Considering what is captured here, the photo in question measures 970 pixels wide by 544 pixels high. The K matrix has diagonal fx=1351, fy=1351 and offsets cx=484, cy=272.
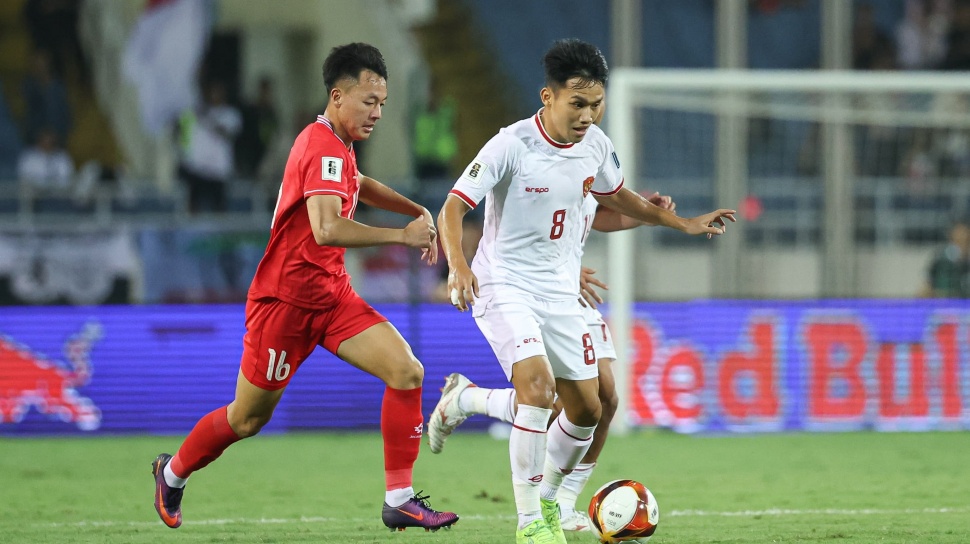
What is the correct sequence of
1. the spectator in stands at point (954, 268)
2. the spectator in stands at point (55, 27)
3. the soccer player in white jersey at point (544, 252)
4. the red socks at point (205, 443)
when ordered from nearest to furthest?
the soccer player in white jersey at point (544, 252), the red socks at point (205, 443), the spectator in stands at point (954, 268), the spectator in stands at point (55, 27)

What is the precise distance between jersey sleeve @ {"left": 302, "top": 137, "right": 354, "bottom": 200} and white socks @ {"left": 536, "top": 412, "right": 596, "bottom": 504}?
148cm

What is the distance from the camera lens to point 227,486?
8562 millimetres

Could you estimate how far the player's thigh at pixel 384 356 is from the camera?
596 cm

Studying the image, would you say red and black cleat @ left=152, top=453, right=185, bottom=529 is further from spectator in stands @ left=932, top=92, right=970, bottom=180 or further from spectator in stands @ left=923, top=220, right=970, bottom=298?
spectator in stands @ left=932, top=92, right=970, bottom=180

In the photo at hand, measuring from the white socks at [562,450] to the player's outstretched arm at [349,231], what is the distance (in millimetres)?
1166

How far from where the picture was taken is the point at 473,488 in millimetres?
8406

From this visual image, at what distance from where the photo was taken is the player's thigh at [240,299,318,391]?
6027mm

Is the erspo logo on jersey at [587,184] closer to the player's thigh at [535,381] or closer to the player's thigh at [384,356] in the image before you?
the player's thigh at [535,381]

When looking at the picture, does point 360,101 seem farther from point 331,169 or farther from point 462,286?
point 462,286

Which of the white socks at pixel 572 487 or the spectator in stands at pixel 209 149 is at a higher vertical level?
the spectator in stands at pixel 209 149

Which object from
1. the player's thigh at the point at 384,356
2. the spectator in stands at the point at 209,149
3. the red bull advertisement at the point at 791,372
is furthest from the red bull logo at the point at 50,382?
the player's thigh at the point at 384,356

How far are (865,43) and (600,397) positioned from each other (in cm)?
1237

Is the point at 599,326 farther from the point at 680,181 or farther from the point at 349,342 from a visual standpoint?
the point at 680,181

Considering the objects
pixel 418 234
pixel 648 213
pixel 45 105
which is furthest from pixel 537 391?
pixel 45 105
